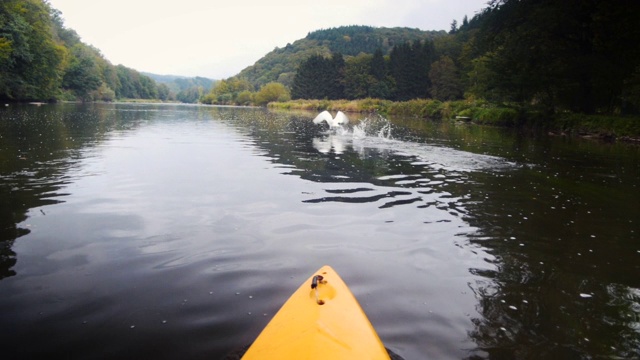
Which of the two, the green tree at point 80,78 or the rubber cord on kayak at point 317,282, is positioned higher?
the green tree at point 80,78

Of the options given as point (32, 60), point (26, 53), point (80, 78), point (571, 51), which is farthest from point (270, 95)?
point (571, 51)

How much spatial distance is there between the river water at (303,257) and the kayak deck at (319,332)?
621mm

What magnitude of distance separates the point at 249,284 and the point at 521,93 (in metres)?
39.1

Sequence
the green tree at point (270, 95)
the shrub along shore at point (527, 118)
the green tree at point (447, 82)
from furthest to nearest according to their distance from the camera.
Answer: the green tree at point (270, 95)
the green tree at point (447, 82)
the shrub along shore at point (527, 118)

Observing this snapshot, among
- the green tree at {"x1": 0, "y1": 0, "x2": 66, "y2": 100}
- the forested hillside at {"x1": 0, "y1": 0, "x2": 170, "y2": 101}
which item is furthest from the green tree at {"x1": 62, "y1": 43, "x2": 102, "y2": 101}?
the green tree at {"x1": 0, "y1": 0, "x2": 66, "y2": 100}

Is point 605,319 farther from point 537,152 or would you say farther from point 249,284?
point 537,152

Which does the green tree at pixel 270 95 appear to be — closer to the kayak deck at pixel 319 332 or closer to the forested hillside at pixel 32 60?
the forested hillside at pixel 32 60

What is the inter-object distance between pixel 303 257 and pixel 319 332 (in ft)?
9.18

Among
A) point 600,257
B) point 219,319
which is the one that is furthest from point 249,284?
point 600,257

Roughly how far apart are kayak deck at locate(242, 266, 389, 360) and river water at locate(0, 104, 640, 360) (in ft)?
2.04

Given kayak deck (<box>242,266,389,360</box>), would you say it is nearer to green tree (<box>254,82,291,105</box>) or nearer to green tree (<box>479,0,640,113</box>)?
green tree (<box>479,0,640,113</box>)

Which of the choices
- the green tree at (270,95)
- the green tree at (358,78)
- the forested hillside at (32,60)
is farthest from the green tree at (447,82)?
the forested hillside at (32,60)

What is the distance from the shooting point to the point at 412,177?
1179 cm

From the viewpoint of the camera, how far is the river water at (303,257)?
12.5 ft
